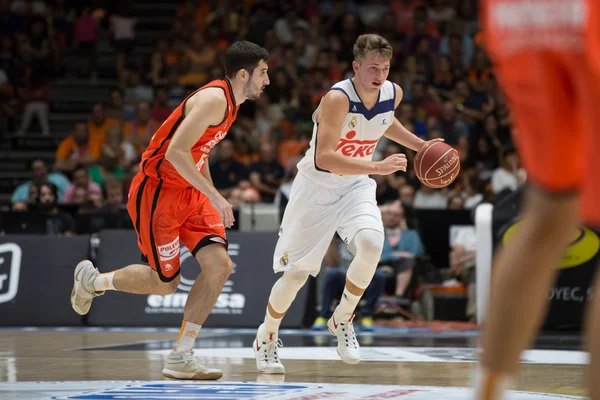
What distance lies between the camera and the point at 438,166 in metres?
5.98

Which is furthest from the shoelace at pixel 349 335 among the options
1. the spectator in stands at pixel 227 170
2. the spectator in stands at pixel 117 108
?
the spectator in stands at pixel 117 108

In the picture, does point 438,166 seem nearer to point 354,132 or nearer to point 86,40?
point 354,132

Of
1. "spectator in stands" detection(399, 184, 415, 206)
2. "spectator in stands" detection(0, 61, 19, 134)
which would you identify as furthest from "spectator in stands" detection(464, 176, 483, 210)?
"spectator in stands" detection(0, 61, 19, 134)

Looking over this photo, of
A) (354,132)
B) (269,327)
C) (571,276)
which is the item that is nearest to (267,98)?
(571,276)

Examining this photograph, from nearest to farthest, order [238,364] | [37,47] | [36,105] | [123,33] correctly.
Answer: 1. [238,364]
2. [36,105]
3. [37,47]
4. [123,33]

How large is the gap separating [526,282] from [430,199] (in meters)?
9.99

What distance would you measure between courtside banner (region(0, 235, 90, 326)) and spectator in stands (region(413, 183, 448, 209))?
431 centimetres

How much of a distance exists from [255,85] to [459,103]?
8.91m

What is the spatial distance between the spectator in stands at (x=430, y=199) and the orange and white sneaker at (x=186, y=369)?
691cm

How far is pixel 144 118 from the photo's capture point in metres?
14.6

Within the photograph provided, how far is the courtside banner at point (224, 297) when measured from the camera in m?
9.96

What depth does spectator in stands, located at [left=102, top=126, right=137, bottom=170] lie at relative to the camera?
13.8 meters

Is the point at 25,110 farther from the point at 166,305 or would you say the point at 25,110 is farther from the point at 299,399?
the point at 299,399

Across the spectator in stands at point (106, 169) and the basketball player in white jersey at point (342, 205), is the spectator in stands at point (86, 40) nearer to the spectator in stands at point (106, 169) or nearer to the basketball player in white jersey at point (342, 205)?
the spectator in stands at point (106, 169)
